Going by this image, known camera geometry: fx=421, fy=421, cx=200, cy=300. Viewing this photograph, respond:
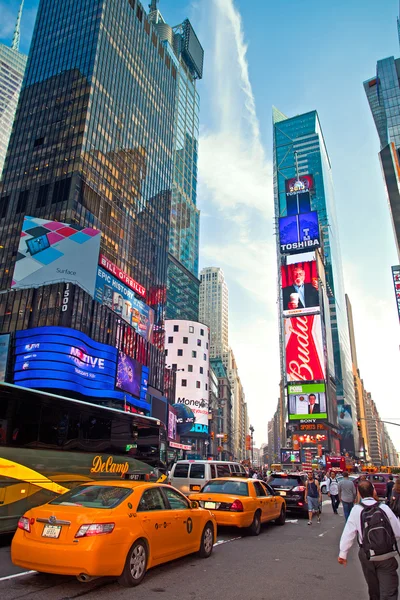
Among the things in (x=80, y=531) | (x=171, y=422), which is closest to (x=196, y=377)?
(x=171, y=422)

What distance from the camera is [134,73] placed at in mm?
99438

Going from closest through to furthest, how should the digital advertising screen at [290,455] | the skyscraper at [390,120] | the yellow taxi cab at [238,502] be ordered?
the yellow taxi cab at [238,502] → the digital advertising screen at [290,455] → the skyscraper at [390,120]

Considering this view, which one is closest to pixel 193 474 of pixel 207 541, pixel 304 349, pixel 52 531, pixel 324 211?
pixel 207 541

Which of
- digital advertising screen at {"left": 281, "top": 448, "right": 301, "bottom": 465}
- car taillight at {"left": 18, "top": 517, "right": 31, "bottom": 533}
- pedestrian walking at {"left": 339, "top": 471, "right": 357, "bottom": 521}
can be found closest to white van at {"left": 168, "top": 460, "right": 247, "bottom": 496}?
pedestrian walking at {"left": 339, "top": 471, "right": 357, "bottom": 521}

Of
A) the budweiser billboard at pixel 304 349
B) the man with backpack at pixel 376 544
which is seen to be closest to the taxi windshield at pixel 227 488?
the man with backpack at pixel 376 544

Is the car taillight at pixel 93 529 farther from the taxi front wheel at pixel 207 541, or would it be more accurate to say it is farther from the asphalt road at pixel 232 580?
the taxi front wheel at pixel 207 541

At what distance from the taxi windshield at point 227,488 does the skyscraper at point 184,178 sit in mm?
110234

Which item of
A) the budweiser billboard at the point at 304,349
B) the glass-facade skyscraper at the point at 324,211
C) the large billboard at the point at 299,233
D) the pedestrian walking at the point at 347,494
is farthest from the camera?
the glass-facade skyscraper at the point at 324,211

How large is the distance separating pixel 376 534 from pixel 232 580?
3424mm

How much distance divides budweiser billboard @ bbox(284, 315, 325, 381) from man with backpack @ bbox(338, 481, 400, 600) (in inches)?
4198

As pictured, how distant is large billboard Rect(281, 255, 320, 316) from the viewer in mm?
112631

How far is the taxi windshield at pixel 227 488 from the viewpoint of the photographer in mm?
12111

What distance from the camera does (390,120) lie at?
122125 millimetres

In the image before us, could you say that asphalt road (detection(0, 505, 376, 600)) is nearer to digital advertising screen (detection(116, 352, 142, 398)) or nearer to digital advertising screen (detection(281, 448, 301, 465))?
digital advertising screen (detection(116, 352, 142, 398))
